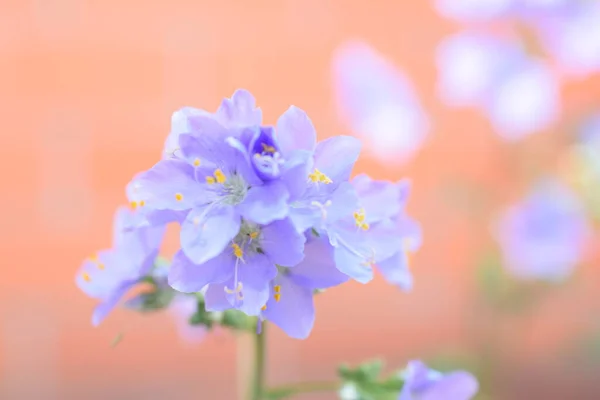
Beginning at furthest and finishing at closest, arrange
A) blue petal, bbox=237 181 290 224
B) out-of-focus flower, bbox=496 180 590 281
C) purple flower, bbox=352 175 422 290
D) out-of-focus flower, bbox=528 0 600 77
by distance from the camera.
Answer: out-of-focus flower, bbox=496 180 590 281 < out-of-focus flower, bbox=528 0 600 77 < purple flower, bbox=352 175 422 290 < blue petal, bbox=237 181 290 224

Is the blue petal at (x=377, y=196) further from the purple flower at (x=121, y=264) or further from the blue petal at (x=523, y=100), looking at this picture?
the blue petal at (x=523, y=100)

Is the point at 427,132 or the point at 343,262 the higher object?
the point at 427,132

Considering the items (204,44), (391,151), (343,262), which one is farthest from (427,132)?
(343,262)

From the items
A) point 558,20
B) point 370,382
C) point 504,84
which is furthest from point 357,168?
point 370,382

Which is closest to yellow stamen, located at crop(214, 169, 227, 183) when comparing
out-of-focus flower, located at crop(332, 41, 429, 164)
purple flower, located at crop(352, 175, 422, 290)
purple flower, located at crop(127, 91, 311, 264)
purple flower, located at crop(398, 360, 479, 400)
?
purple flower, located at crop(127, 91, 311, 264)

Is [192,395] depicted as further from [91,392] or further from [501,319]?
[501,319]

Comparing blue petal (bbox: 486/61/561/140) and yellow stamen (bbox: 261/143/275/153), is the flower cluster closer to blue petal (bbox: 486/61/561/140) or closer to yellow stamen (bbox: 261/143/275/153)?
yellow stamen (bbox: 261/143/275/153)

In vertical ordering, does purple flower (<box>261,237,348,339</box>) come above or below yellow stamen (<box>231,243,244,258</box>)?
below
